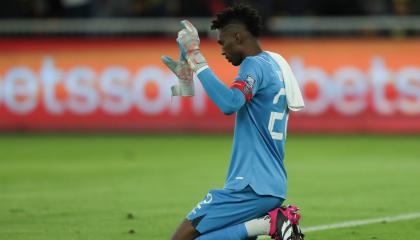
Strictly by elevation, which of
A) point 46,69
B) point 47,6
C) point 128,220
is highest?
point 47,6

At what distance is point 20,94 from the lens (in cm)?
2233

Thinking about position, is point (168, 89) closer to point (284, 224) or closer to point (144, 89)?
point (144, 89)

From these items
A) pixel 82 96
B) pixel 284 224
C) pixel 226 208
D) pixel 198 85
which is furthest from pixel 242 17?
pixel 82 96

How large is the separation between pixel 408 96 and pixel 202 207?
574 inches

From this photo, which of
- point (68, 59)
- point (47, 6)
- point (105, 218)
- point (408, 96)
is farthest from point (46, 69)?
point (105, 218)

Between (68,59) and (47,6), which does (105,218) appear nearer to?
(68,59)

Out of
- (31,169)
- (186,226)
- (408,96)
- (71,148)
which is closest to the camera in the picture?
(186,226)

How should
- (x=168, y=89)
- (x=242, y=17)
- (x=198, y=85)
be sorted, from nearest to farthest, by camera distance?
(x=242, y=17) → (x=198, y=85) → (x=168, y=89)

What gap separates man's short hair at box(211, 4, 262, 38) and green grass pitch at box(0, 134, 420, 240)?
2613 mm

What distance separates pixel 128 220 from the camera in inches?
425

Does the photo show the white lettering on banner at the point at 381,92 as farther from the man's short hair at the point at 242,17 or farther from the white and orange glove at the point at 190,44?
the white and orange glove at the point at 190,44

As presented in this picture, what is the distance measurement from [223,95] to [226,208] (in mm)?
851

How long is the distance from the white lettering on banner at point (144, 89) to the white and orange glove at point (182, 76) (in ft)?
46.1

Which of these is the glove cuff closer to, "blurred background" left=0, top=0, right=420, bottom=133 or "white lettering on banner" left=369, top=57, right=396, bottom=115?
"blurred background" left=0, top=0, right=420, bottom=133
